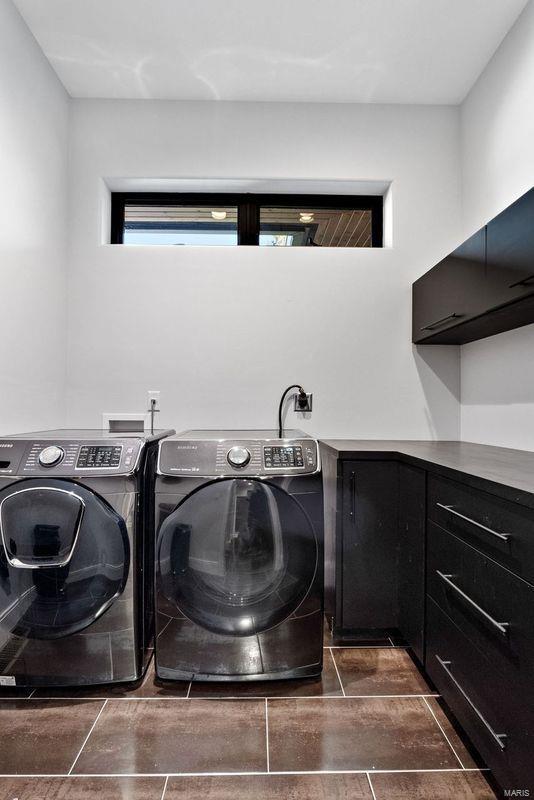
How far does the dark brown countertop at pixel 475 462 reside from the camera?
1146 millimetres

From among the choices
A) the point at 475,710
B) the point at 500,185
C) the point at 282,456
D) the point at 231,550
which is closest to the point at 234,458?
the point at 282,456

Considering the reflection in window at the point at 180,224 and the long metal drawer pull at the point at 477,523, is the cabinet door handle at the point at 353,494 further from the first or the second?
the reflection in window at the point at 180,224

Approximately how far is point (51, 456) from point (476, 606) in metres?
1.40

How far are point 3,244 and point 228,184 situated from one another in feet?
4.13

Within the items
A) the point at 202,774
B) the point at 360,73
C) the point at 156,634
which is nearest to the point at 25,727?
the point at 156,634

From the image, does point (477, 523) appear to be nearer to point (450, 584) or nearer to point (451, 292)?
point (450, 584)

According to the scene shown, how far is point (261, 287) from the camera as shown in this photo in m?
2.55

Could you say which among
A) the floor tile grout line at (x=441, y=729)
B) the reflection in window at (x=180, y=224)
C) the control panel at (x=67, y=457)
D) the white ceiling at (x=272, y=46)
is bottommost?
the floor tile grout line at (x=441, y=729)

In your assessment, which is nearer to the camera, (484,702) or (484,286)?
(484,702)

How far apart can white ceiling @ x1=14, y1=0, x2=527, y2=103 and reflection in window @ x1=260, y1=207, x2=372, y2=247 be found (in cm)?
57

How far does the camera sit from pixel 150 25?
2.03 meters

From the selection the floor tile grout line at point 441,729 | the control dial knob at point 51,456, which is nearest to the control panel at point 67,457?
the control dial knob at point 51,456

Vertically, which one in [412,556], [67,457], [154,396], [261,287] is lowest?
[412,556]

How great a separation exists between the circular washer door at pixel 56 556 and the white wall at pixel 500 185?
5.70 feet
